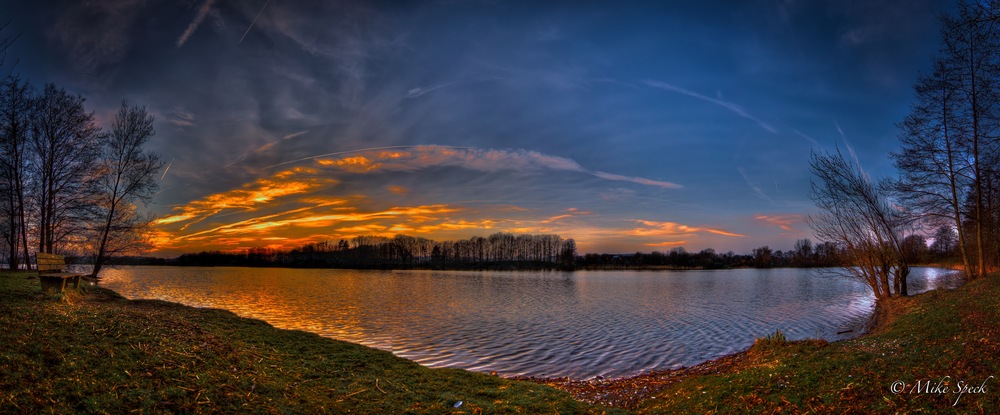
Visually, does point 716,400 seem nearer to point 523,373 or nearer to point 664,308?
point 523,373

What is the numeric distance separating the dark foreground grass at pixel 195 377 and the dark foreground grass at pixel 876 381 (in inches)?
85.2

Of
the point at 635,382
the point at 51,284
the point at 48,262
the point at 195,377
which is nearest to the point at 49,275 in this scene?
the point at 51,284

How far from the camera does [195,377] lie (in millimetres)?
5914

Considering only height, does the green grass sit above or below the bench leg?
below

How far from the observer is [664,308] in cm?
2948

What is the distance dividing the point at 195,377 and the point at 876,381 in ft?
32.9

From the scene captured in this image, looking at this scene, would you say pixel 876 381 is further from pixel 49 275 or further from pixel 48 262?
pixel 48 262

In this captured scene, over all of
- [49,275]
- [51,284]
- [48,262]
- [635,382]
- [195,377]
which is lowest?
[635,382]

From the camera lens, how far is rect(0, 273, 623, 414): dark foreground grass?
494cm

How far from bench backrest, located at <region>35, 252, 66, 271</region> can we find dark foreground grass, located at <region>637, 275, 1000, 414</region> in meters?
16.7

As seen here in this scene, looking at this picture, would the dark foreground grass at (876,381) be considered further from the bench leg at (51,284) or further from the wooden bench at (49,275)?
the bench leg at (51,284)

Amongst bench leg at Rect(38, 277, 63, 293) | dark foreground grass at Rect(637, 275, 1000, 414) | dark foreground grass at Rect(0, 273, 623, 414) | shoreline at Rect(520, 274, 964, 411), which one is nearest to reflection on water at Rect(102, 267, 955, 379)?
shoreline at Rect(520, 274, 964, 411)

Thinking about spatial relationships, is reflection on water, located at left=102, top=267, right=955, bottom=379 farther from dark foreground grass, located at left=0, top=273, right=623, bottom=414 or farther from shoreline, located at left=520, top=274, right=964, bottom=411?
dark foreground grass, located at left=0, top=273, right=623, bottom=414

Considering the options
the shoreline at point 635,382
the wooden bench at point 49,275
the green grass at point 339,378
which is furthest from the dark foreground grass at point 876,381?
the wooden bench at point 49,275
